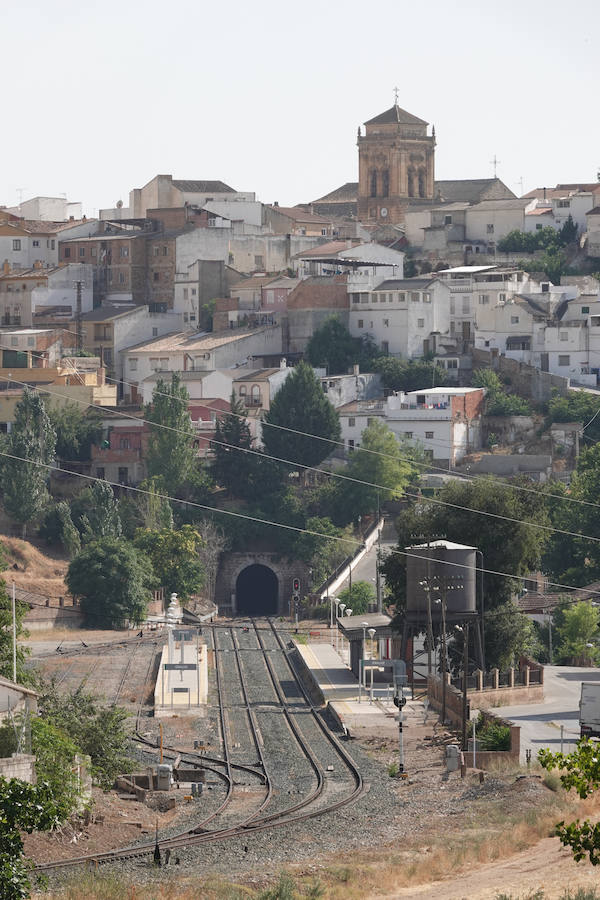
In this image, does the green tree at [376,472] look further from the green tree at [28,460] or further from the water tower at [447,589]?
the water tower at [447,589]

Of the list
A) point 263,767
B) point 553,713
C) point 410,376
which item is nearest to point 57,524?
point 410,376

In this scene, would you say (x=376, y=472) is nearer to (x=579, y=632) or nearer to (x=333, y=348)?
(x=333, y=348)

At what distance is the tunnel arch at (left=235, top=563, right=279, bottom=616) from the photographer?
328 ft

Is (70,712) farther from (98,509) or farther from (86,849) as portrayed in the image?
(98,509)

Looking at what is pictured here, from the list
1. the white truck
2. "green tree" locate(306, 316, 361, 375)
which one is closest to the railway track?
the white truck

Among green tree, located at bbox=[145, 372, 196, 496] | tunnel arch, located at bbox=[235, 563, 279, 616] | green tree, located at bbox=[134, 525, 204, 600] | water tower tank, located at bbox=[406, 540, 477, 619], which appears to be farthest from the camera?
tunnel arch, located at bbox=[235, 563, 279, 616]

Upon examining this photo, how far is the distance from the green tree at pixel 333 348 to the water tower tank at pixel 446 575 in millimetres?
47389

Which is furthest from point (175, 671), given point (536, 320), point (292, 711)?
point (536, 320)

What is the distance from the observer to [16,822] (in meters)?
29.2

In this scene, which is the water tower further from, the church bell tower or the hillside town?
the church bell tower

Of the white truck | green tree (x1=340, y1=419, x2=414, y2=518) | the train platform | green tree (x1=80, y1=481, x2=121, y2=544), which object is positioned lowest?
the train platform

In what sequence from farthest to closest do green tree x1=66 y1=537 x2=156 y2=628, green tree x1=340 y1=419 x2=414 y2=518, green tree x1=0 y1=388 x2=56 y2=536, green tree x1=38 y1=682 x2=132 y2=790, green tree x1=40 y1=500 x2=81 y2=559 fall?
green tree x1=340 y1=419 x2=414 y2=518, green tree x1=0 y1=388 x2=56 y2=536, green tree x1=40 y1=500 x2=81 y2=559, green tree x1=66 y1=537 x2=156 y2=628, green tree x1=38 y1=682 x2=132 y2=790

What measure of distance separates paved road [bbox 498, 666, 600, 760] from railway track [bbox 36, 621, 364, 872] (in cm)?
474

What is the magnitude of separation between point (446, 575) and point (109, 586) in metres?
25.8
